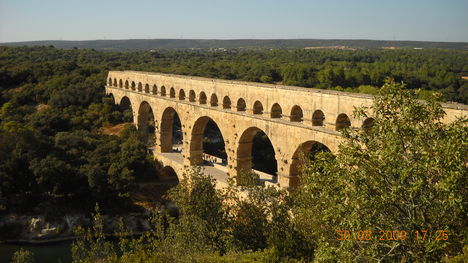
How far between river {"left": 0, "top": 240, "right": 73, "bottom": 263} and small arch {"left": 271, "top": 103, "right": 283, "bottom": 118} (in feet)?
41.4

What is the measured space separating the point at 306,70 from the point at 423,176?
47772 mm

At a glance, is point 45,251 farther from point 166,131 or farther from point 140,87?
point 140,87

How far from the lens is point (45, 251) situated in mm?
24641

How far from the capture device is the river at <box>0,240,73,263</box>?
77.1 feet

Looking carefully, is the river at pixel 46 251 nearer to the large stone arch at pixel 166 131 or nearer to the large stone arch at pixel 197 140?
the large stone arch at pixel 197 140

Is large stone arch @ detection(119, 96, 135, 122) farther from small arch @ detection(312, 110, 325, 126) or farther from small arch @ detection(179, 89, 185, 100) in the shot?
small arch @ detection(312, 110, 325, 126)

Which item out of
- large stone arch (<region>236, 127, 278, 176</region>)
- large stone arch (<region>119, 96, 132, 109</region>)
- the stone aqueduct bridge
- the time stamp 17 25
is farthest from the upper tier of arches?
large stone arch (<region>119, 96, 132, 109</region>)

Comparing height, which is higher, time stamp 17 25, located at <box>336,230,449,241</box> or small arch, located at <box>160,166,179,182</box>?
time stamp 17 25, located at <box>336,230,449,241</box>

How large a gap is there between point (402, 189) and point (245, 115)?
16.4 meters

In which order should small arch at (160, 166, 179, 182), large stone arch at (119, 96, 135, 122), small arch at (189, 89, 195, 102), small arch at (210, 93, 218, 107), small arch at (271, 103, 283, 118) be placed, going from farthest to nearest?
1. large stone arch at (119, 96, 135, 122)
2. small arch at (160, 166, 179, 182)
3. small arch at (189, 89, 195, 102)
4. small arch at (210, 93, 218, 107)
5. small arch at (271, 103, 283, 118)

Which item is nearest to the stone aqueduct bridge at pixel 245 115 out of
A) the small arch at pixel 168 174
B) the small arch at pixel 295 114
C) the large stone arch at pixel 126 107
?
the small arch at pixel 295 114

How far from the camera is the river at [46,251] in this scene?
77.1 feet

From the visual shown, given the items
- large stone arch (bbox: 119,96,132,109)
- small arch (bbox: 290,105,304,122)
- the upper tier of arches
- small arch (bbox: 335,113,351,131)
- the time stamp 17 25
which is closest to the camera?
the time stamp 17 25

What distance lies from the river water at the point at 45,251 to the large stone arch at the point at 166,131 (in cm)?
1123
